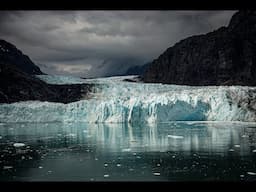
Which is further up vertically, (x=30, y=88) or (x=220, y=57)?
(x=220, y=57)

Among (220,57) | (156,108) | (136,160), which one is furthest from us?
(220,57)

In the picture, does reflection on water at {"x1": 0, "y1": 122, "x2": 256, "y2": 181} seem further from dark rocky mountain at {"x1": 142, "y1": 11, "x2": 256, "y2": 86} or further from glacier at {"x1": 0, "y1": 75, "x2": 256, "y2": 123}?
dark rocky mountain at {"x1": 142, "y1": 11, "x2": 256, "y2": 86}

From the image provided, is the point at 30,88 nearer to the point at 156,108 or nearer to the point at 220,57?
the point at 156,108

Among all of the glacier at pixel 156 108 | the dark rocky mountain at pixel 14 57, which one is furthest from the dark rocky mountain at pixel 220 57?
the dark rocky mountain at pixel 14 57

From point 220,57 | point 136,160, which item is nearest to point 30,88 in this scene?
point 220,57

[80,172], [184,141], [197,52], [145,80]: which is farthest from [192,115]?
[145,80]

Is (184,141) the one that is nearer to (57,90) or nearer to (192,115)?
(192,115)
